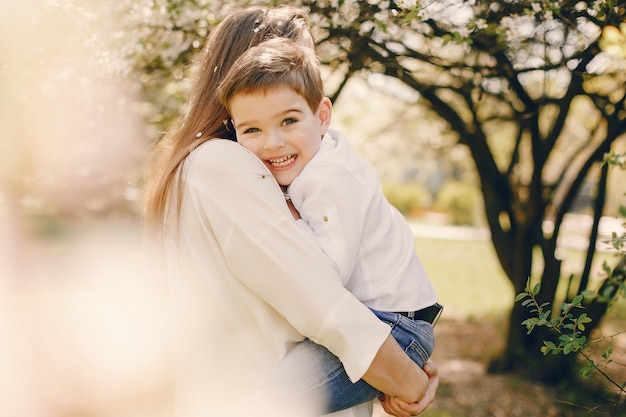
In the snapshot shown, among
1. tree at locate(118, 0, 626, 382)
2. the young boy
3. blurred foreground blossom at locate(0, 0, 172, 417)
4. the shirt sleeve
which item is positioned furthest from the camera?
blurred foreground blossom at locate(0, 0, 172, 417)

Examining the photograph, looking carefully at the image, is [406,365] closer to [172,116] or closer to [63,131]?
[172,116]

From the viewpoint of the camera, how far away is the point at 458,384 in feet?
19.4

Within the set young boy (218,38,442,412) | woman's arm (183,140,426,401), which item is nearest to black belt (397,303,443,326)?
young boy (218,38,442,412)

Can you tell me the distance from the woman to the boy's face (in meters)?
0.10

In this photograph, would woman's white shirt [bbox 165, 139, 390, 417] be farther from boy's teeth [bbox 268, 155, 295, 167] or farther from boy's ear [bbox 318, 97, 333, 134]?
boy's ear [bbox 318, 97, 333, 134]

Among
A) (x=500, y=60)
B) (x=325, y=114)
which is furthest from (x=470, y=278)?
(x=325, y=114)

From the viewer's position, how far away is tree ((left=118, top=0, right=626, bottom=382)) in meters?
3.06

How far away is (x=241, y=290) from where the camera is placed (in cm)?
165

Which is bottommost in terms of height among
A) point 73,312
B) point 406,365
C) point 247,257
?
point 73,312

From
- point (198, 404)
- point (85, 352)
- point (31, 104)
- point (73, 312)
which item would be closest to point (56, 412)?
point (85, 352)

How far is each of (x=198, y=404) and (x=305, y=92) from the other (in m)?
0.95

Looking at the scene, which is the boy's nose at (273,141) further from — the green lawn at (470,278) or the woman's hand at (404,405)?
the green lawn at (470,278)

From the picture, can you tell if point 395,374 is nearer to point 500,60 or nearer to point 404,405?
point 404,405

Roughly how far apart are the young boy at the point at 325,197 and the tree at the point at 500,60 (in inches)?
36.0
